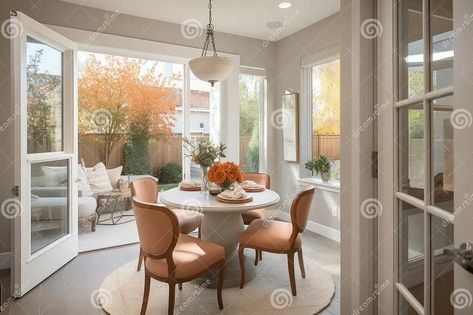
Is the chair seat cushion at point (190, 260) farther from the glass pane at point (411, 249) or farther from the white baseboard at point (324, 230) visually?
A: the white baseboard at point (324, 230)

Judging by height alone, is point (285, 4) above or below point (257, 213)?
above

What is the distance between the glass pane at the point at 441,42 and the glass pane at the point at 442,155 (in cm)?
7

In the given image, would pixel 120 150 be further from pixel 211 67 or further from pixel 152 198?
pixel 211 67

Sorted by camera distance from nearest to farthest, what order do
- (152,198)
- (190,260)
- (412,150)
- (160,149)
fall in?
(412,150), (190,260), (152,198), (160,149)

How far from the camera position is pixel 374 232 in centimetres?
145

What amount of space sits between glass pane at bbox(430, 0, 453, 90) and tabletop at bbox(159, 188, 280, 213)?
5.37ft

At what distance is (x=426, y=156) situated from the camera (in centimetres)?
108

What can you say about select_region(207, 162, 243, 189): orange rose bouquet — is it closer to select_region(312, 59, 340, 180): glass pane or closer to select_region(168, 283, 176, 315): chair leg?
select_region(168, 283, 176, 315): chair leg

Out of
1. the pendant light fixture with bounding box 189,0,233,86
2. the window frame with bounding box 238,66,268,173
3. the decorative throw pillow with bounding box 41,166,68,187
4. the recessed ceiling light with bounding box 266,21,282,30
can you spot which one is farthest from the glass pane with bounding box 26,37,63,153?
the window frame with bounding box 238,66,268,173

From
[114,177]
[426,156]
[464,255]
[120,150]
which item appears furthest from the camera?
[120,150]

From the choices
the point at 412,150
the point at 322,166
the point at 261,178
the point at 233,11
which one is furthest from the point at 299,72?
the point at 412,150

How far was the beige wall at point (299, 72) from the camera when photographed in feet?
12.6

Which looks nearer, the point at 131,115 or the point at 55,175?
the point at 55,175

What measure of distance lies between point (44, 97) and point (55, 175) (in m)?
0.76
